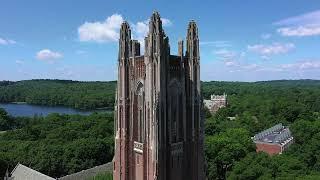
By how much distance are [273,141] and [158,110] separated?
68582mm

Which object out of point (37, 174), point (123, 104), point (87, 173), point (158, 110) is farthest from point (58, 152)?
point (158, 110)

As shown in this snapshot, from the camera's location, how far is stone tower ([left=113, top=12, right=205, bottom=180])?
28.5 meters

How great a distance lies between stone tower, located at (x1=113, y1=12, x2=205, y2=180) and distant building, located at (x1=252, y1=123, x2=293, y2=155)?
201 ft

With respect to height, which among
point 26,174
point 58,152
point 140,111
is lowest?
point 58,152

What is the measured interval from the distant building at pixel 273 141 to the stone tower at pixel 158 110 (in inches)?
2408

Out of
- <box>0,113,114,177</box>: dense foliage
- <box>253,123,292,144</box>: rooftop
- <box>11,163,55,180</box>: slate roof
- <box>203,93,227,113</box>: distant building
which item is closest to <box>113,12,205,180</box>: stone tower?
<box>11,163,55,180</box>: slate roof

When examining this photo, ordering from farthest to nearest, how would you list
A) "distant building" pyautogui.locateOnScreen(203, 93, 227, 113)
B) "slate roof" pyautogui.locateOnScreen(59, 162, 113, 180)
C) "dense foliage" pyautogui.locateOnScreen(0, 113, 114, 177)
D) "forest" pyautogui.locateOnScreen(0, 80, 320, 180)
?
"distant building" pyautogui.locateOnScreen(203, 93, 227, 113)
"dense foliage" pyautogui.locateOnScreen(0, 113, 114, 177)
"forest" pyautogui.locateOnScreen(0, 80, 320, 180)
"slate roof" pyautogui.locateOnScreen(59, 162, 113, 180)

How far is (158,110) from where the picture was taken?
28219 millimetres

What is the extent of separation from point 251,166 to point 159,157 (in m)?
38.1

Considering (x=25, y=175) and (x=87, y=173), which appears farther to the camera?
(x=87, y=173)

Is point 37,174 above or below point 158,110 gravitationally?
below

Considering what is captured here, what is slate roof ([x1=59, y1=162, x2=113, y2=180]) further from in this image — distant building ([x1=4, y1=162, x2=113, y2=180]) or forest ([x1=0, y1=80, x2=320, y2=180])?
forest ([x1=0, y1=80, x2=320, y2=180])

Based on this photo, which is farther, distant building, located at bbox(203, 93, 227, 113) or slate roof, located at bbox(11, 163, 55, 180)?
distant building, located at bbox(203, 93, 227, 113)

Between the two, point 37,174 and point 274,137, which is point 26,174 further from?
point 274,137
